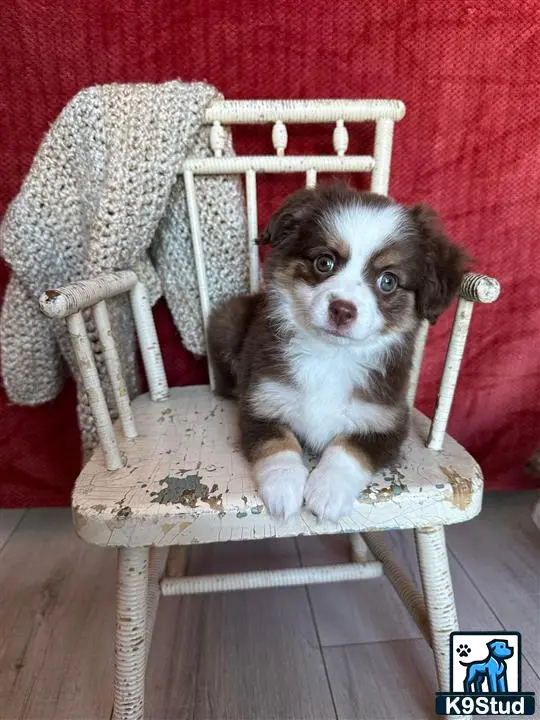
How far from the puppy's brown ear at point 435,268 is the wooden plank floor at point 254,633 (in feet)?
2.78

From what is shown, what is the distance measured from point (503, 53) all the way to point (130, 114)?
100cm

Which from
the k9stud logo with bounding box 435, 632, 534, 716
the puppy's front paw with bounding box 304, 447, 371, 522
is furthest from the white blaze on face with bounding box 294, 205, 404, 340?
the k9stud logo with bounding box 435, 632, 534, 716

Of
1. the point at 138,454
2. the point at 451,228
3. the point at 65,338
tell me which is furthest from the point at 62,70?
the point at 451,228

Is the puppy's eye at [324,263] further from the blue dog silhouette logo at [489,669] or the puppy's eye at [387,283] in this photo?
the blue dog silhouette logo at [489,669]

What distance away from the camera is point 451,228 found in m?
1.57

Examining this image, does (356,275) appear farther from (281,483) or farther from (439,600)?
(439,600)

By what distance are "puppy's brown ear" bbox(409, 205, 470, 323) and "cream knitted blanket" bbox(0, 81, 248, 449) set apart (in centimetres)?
50

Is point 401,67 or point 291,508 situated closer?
point 291,508

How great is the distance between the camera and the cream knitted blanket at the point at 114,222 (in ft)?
4.04

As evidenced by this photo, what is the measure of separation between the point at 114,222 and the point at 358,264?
58cm

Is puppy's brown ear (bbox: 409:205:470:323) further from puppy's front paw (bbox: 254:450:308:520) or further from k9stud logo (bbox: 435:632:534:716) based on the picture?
k9stud logo (bbox: 435:632:534:716)

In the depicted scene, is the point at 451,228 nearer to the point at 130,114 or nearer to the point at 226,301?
the point at 226,301

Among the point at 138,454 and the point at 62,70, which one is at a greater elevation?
the point at 62,70

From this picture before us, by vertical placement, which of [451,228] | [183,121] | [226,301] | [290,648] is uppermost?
[183,121]
